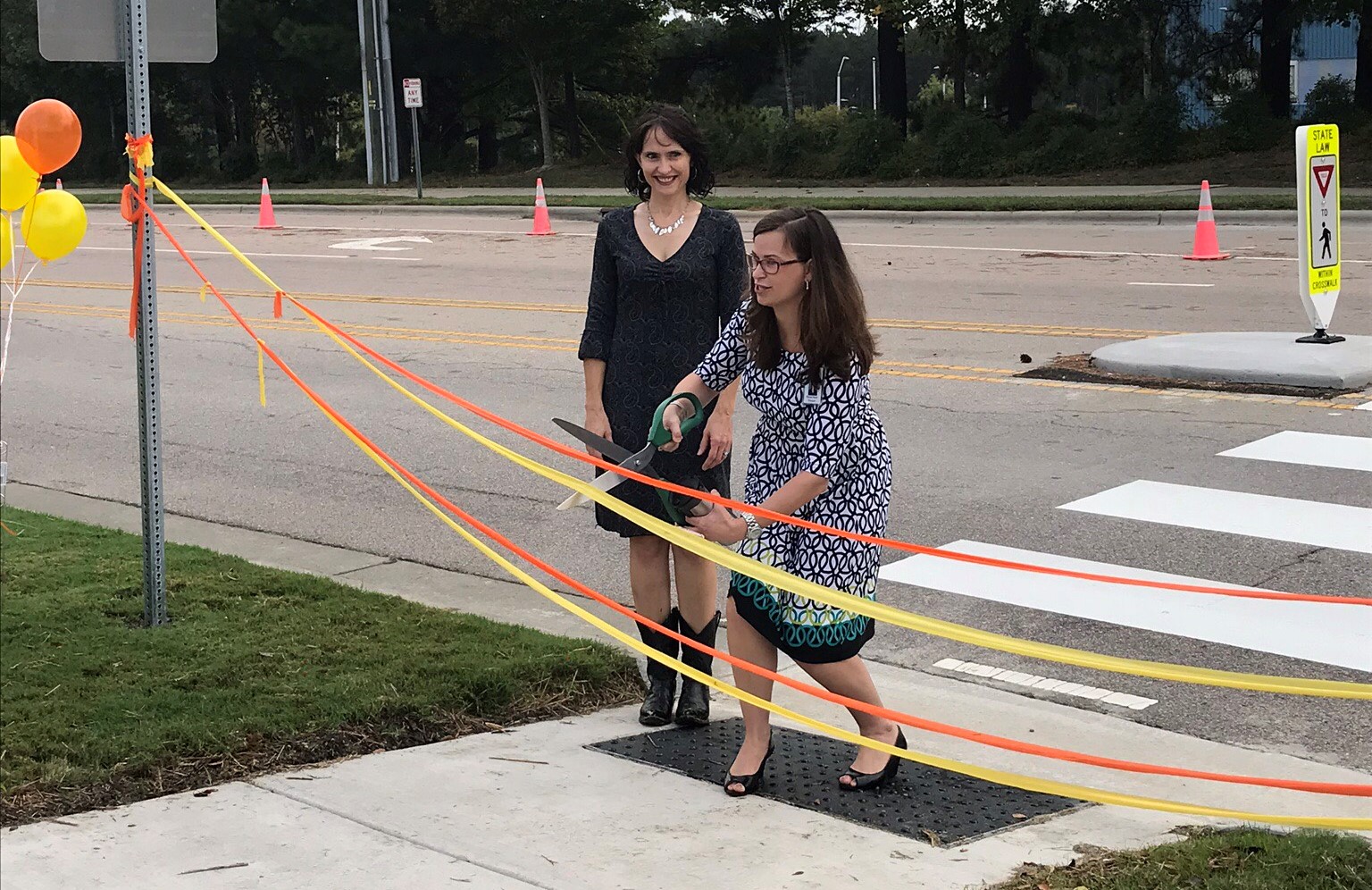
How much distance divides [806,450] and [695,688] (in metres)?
1.19

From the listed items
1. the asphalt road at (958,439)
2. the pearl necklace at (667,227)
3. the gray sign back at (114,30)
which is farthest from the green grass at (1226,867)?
the gray sign back at (114,30)

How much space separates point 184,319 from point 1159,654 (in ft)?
41.1

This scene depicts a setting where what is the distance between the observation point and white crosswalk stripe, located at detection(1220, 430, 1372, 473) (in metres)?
8.36

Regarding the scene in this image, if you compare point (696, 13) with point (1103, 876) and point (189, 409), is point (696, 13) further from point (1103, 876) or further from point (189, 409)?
point (1103, 876)

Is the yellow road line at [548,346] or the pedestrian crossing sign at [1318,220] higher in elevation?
the pedestrian crossing sign at [1318,220]

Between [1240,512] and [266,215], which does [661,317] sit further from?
[266,215]

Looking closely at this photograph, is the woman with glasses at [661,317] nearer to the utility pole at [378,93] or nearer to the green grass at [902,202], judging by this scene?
the green grass at [902,202]

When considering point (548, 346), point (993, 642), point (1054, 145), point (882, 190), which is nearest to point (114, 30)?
point (993, 642)

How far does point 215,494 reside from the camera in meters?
8.99

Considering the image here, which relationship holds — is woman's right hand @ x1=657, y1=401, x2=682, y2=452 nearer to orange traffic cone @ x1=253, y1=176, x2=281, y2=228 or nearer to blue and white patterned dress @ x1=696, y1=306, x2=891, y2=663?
blue and white patterned dress @ x1=696, y1=306, x2=891, y2=663

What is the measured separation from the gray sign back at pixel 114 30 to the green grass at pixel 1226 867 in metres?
3.95

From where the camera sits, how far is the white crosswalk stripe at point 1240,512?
23.4 feet

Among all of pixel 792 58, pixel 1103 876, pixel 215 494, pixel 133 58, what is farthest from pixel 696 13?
pixel 1103 876

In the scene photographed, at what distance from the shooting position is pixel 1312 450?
862 cm
